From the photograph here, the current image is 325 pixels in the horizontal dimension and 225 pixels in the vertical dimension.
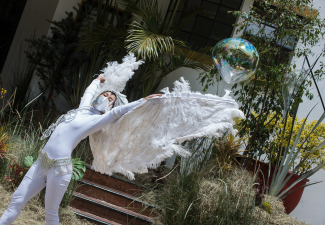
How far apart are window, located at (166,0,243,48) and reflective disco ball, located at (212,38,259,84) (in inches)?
122

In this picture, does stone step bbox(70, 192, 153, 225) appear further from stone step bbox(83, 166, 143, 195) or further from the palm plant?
the palm plant

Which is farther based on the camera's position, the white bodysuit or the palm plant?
the palm plant

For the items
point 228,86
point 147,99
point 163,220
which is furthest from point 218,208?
point 228,86

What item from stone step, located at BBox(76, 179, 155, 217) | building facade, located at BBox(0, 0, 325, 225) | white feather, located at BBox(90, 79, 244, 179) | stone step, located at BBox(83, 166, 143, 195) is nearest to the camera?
white feather, located at BBox(90, 79, 244, 179)

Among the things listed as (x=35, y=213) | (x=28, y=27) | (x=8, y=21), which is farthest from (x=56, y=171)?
(x=8, y=21)

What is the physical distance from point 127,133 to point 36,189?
0.86 metres

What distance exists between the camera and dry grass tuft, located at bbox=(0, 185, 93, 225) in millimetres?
3488

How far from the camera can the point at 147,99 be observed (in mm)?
2209

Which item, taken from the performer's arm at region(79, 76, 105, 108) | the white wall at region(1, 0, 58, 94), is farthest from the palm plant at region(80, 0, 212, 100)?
the performer's arm at region(79, 76, 105, 108)

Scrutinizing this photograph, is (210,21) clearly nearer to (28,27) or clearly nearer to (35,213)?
(28,27)

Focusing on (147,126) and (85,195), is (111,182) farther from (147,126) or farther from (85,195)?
(147,126)

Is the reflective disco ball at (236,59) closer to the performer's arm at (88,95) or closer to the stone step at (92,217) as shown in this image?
the performer's arm at (88,95)

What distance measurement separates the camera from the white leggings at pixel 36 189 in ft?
7.38

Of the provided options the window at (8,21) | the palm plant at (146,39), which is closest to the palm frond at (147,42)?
the palm plant at (146,39)
